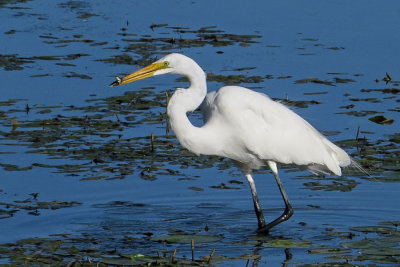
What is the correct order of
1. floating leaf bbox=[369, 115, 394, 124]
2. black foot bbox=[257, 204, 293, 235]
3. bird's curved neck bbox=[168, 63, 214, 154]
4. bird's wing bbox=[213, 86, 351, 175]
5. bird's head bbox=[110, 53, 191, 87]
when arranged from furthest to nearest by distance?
floating leaf bbox=[369, 115, 394, 124] < black foot bbox=[257, 204, 293, 235] < bird's wing bbox=[213, 86, 351, 175] < bird's head bbox=[110, 53, 191, 87] < bird's curved neck bbox=[168, 63, 214, 154]

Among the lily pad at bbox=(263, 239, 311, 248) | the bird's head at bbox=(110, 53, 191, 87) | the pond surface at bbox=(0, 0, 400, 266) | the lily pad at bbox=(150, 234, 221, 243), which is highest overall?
the bird's head at bbox=(110, 53, 191, 87)

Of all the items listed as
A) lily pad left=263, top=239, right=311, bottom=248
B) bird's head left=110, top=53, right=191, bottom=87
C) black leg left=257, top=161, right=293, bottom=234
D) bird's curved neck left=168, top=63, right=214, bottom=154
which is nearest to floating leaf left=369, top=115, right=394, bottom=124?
black leg left=257, top=161, right=293, bottom=234

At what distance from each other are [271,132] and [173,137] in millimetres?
1984

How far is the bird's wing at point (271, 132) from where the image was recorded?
24.0 feet

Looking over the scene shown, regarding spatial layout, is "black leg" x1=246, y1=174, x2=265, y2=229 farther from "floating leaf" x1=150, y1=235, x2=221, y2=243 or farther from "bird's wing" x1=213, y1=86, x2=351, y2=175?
"floating leaf" x1=150, y1=235, x2=221, y2=243

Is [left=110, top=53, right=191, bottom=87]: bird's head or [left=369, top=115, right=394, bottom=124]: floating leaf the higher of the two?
[left=110, top=53, right=191, bottom=87]: bird's head

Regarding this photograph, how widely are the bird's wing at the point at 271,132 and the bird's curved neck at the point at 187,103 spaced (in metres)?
0.32

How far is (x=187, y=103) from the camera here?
6961mm

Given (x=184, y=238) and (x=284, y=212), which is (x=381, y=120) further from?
(x=184, y=238)

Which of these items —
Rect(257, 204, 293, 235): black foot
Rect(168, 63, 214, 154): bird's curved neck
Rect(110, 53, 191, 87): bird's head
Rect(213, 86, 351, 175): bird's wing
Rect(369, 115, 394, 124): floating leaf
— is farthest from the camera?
Rect(369, 115, 394, 124): floating leaf

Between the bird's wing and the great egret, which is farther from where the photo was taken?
the bird's wing

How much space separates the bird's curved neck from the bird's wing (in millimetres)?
322

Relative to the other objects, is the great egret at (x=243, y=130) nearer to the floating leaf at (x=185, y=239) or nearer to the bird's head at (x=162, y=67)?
the bird's head at (x=162, y=67)

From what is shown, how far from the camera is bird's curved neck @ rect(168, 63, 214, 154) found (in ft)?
22.8
